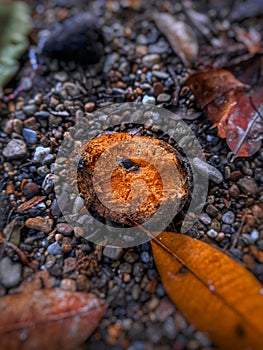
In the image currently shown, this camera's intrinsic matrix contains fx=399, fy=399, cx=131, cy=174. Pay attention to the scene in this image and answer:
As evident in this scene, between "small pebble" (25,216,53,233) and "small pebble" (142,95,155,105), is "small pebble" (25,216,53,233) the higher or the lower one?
the lower one

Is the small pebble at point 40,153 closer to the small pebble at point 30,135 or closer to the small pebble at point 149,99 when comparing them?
the small pebble at point 30,135

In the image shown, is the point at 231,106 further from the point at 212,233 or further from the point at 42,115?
the point at 42,115

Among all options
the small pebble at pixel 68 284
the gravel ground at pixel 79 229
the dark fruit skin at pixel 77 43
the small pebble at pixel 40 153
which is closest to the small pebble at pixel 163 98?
the gravel ground at pixel 79 229

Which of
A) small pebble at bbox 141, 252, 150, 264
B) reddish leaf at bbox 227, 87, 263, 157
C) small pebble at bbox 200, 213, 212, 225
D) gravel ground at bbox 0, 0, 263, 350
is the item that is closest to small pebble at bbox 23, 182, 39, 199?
gravel ground at bbox 0, 0, 263, 350

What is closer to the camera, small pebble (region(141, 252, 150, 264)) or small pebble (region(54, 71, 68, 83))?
small pebble (region(141, 252, 150, 264))

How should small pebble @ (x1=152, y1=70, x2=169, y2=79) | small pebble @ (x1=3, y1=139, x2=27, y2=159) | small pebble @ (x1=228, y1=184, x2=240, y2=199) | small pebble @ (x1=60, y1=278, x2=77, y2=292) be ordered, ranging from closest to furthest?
small pebble @ (x1=60, y1=278, x2=77, y2=292) < small pebble @ (x1=228, y1=184, x2=240, y2=199) < small pebble @ (x1=3, y1=139, x2=27, y2=159) < small pebble @ (x1=152, y1=70, x2=169, y2=79)

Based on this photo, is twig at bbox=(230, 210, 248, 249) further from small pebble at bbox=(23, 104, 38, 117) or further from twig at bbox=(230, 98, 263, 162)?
Answer: small pebble at bbox=(23, 104, 38, 117)

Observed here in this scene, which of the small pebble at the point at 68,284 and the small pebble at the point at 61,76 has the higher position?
the small pebble at the point at 61,76
